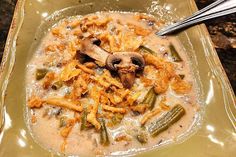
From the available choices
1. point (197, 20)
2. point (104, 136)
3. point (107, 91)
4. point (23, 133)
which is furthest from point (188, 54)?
point (23, 133)

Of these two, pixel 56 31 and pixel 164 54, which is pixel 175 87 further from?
pixel 56 31

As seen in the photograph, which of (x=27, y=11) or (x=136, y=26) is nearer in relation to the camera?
(x=27, y=11)

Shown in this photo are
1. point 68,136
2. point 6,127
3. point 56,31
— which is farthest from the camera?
point 56,31

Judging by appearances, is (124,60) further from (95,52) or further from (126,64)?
(95,52)

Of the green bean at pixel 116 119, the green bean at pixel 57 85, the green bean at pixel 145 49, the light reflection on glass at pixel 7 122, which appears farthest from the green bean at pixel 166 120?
the light reflection on glass at pixel 7 122

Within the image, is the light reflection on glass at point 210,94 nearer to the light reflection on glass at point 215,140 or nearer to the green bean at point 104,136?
the light reflection on glass at point 215,140

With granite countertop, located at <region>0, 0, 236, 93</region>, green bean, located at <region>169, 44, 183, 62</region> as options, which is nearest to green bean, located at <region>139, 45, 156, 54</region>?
green bean, located at <region>169, 44, 183, 62</region>

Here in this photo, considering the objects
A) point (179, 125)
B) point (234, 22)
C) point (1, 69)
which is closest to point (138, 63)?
point (179, 125)
